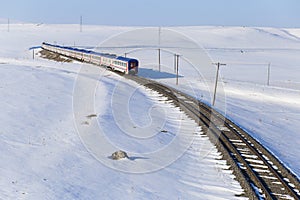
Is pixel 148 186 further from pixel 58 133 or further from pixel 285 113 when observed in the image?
pixel 285 113

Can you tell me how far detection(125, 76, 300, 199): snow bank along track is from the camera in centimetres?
1385

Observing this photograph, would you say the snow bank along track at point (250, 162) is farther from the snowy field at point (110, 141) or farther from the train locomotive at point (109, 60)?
the train locomotive at point (109, 60)

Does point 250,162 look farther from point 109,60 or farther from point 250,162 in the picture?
point 109,60

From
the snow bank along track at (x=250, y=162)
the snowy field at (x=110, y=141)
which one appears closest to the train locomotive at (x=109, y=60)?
the snowy field at (x=110, y=141)

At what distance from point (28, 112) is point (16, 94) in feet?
16.0

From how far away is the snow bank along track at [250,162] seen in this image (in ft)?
45.4

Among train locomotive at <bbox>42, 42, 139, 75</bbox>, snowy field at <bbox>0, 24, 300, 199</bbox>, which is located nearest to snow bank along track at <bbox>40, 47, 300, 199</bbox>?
snowy field at <bbox>0, 24, 300, 199</bbox>

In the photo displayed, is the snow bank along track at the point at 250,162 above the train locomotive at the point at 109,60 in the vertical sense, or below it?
below

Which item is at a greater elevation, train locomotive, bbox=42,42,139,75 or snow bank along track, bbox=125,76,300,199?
train locomotive, bbox=42,42,139,75

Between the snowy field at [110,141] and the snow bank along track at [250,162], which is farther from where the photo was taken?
the snow bank along track at [250,162]

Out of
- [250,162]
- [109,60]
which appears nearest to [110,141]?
[250,162]

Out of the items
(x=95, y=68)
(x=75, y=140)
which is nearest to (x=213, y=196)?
(x=75, y=140)

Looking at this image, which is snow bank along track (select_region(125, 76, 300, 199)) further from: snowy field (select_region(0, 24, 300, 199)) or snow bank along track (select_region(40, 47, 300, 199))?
snowy field (select_region(0, 24, 300, 199))

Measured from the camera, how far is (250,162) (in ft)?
56.4
